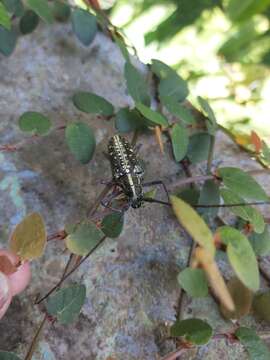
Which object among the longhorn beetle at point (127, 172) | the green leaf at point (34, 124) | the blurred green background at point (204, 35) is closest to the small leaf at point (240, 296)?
the longhorn beetle at point (127, 172)

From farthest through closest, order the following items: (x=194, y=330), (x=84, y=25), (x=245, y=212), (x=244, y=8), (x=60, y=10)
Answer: (x=244, y=8), (x=60, y=10), (x=84, y=25), (x=245, y=212), (x=194, y=330)

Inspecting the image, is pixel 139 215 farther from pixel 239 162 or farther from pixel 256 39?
pixel 256 39

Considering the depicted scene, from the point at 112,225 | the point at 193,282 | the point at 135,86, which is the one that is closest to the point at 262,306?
the point at 193,282

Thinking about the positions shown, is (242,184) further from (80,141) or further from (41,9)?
(41,9)

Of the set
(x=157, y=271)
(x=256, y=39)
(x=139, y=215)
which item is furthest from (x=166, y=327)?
(x=256, y=39)

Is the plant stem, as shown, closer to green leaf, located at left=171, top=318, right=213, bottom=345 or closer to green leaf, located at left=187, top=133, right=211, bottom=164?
green leaf, located at left=171, top=318, right=213, bottom=345

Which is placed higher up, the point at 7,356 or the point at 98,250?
the point at 98,250

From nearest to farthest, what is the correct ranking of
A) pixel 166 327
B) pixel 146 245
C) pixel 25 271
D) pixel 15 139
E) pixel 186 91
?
pixel 25 271, pixel 166 327, pixel 146 245, pixel 15 139, pixel 186 91
